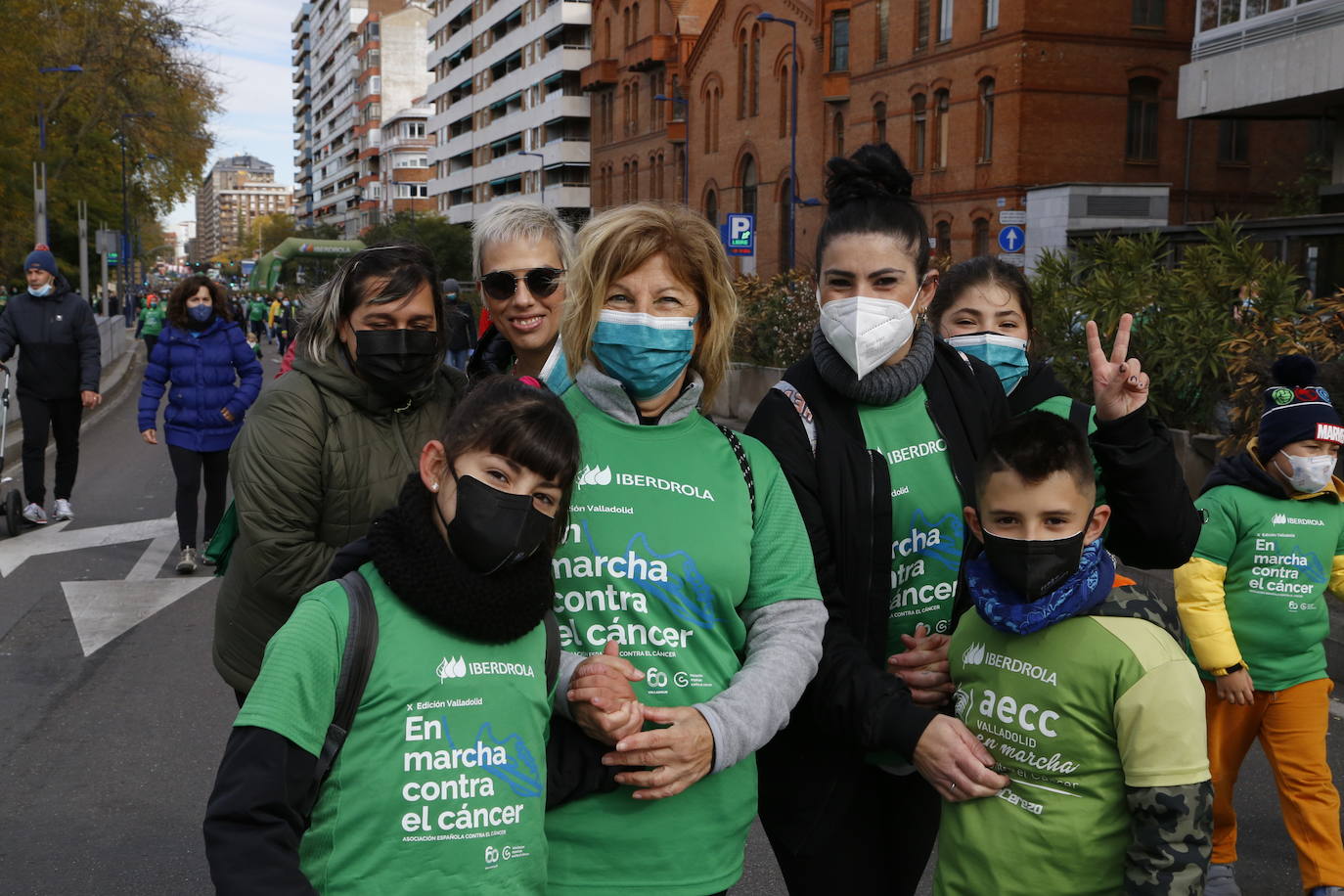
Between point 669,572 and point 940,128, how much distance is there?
39276 millimetres

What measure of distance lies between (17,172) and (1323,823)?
38367 millimetres

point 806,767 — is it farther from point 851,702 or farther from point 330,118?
point 330,118

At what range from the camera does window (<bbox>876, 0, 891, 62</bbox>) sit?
42688 millimetres

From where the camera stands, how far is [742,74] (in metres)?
54.6

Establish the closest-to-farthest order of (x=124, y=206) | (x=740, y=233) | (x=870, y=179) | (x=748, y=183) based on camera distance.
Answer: (x=870, y=179) → (x=740, y=233) → (x=124, y=206) → (x=748, y=183)

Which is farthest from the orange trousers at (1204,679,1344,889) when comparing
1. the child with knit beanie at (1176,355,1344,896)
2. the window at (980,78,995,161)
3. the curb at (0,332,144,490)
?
the window at (980,78,995,161)

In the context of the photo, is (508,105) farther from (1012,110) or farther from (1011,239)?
(1011,239)

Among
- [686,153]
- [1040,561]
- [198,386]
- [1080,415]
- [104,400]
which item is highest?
[686,153]

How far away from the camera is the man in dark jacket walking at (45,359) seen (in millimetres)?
10992

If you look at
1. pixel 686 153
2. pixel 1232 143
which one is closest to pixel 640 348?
pixel 1232 143

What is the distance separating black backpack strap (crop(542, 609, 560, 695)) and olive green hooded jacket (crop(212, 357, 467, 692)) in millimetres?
1035

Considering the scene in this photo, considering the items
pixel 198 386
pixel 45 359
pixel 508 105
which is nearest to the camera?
pixel 198 386

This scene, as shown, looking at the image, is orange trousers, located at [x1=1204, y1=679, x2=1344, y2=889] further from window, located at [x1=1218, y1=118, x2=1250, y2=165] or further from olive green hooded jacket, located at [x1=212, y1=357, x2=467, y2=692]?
window, located at [x1=1218, y1=118, x2=1250, y2=165]

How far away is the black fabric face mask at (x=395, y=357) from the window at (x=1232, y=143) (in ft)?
126
